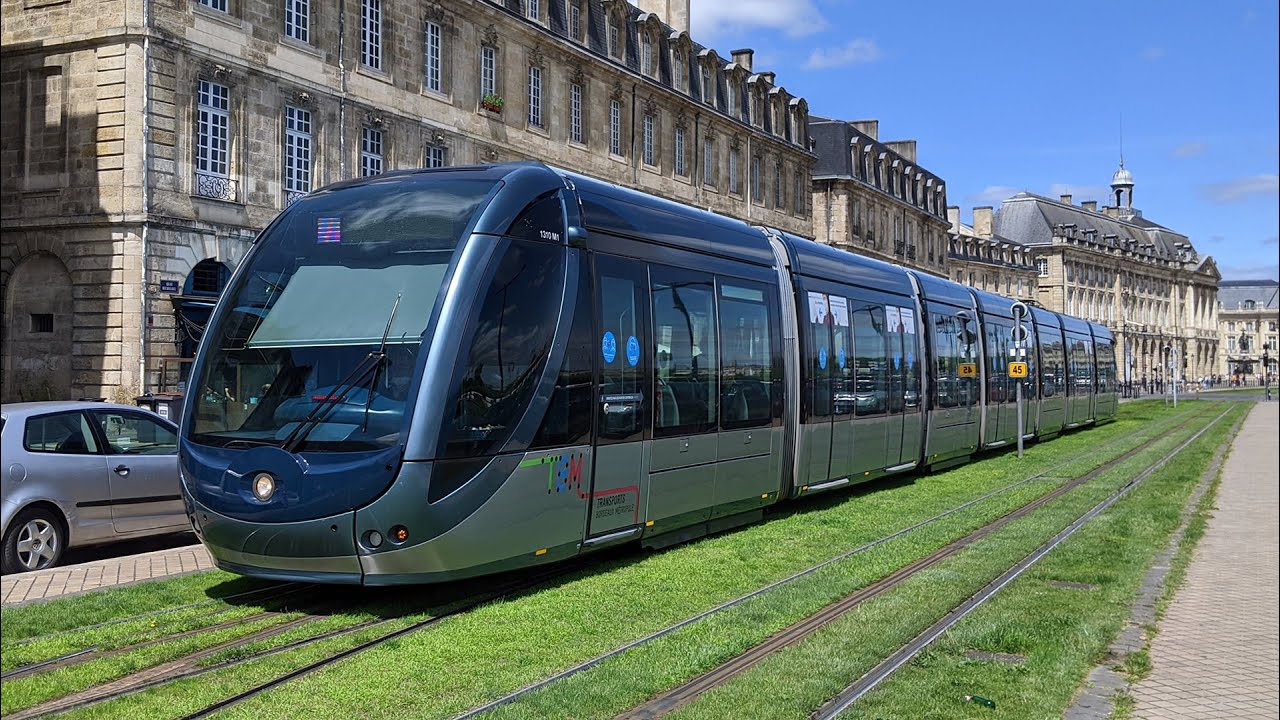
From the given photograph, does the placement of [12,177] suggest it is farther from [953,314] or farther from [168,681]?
[168,681]

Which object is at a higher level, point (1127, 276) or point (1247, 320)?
point (1127, 276)

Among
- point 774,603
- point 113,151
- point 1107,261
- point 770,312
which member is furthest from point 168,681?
point 1107,261

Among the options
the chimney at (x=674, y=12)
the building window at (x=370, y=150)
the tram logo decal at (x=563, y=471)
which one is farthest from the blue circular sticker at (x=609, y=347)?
the chimney at (x=674, y=12)

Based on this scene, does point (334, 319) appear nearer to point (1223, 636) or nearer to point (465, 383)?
point (465, 383)

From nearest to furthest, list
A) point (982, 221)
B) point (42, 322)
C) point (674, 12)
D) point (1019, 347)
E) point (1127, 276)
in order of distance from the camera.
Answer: point (1019, 347)
point (42, 322)
point (674, 12)
point (982, 221)
point (1127, 276)

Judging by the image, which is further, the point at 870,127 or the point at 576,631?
the point at 870,127

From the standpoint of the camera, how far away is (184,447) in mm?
8336

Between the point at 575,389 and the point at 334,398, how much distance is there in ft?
6.52

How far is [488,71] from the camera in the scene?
3180cm

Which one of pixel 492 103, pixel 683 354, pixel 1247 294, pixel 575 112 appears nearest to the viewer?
pixel 683 354

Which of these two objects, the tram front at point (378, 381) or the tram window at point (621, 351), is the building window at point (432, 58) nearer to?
the tram window at point (621, 351)

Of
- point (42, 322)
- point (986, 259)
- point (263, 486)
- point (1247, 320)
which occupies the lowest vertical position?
point (263, 486)

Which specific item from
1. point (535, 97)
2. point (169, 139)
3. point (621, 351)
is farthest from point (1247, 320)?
point (621, 351)

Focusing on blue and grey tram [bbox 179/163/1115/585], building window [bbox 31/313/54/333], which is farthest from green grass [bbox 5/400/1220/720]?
building window [bbox 31/313/54/333]
